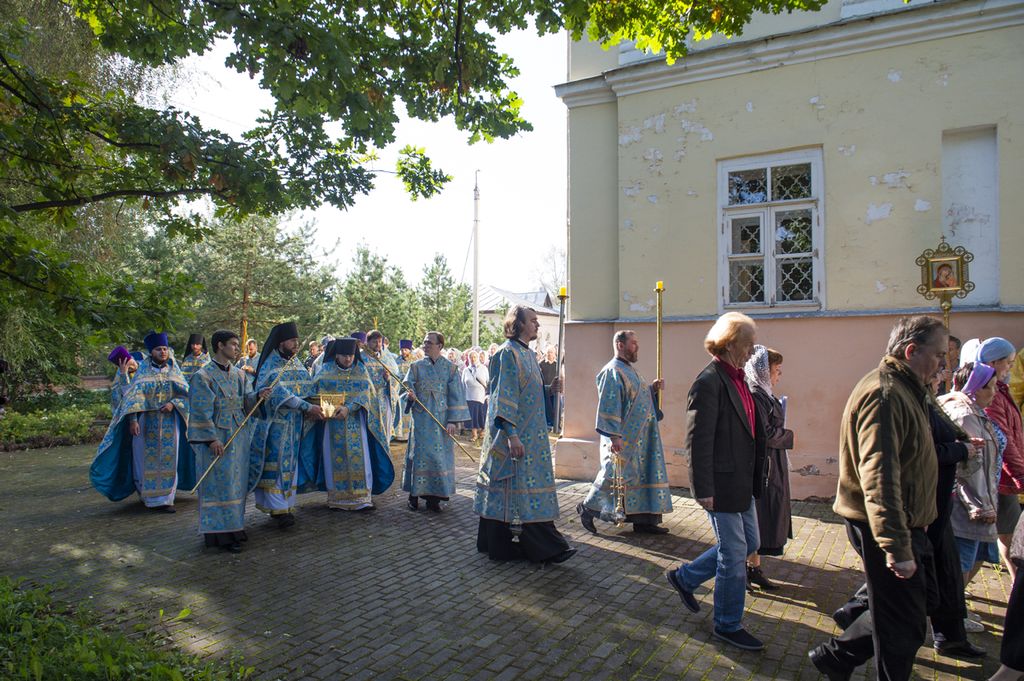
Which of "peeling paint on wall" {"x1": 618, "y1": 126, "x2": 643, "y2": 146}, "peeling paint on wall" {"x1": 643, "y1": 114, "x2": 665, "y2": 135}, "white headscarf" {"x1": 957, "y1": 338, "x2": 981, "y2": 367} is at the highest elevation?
"peeling paint on wall" {"x1": 643, "y1": 114, "x2": 665, "y2": 135}

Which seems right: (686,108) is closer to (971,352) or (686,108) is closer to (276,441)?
(971,352)

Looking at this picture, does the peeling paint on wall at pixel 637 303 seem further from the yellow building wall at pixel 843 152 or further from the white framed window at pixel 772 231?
the white framed window at pixel 772 231

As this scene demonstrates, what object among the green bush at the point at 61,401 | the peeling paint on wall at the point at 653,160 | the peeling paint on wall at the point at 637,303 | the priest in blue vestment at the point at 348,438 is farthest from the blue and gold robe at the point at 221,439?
the green bush at the point at 61,401

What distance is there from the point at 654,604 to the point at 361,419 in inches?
169

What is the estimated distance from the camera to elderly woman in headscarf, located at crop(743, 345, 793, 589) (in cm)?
505

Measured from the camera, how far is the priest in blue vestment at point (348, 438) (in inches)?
312

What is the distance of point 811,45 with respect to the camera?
8273mm

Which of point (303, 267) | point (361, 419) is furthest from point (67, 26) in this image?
point (303, 267)

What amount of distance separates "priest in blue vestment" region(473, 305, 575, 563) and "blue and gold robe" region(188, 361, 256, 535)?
94.9 inches

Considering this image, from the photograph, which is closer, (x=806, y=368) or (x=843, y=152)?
(x=843, y=152)

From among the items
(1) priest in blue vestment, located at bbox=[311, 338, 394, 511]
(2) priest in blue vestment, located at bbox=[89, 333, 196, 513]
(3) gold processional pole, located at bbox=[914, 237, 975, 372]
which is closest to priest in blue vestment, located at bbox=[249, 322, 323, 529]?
(1) priest in blue vestment, located at bbox=[311, 338, 394, 511]

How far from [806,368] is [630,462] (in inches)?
117

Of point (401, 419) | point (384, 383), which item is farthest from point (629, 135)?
point (401, 419)

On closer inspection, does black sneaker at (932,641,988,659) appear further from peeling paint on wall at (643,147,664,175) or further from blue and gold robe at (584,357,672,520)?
peeling paint on wall at (643,147,664,175)
